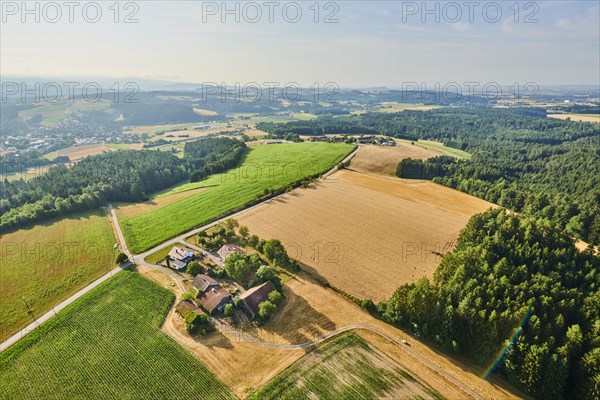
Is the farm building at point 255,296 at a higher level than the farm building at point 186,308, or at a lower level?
higher

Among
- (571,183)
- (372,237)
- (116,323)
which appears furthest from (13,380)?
(571,183)

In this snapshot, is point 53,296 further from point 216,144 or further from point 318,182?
point 216,144

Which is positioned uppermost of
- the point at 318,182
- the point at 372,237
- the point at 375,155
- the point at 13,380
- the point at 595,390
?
the point at 375,155

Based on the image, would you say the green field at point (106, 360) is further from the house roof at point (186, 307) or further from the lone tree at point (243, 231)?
the lone tree at point (243, 231)

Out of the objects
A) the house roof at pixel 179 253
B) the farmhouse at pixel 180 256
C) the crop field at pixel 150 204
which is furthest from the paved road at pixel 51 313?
the crop field at pixel 150 204

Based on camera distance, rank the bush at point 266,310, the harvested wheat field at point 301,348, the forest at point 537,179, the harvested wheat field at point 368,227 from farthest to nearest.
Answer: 1. the forest at point 537,179
2. the harvested wheat field at point 368,227
3. the bush at point 266,310
4. the harvested wheat field at point 301,348

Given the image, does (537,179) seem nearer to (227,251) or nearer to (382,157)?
(382,157)
